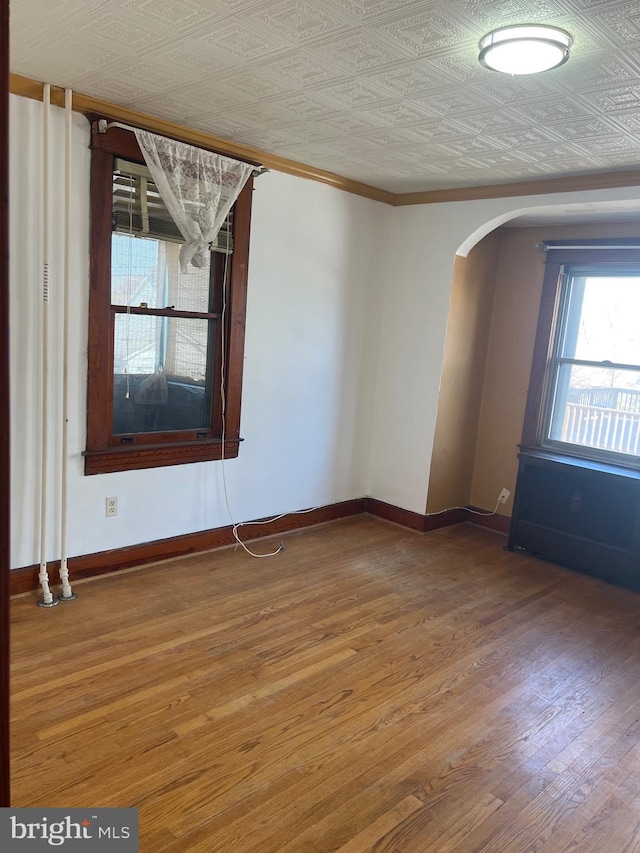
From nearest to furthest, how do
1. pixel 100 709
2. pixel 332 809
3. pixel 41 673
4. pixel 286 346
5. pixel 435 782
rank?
pixel 332 809 < pixel 435 782 < pixel 100 709 < pixel 41 673 < pixel 286 346

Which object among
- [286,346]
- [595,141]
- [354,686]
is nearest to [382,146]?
[595,141]

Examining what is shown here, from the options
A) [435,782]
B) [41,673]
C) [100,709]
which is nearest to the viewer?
[435,782]

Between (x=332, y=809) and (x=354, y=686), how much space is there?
2.24 ft

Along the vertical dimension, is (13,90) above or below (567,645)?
above

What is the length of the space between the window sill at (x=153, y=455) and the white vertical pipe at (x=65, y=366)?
0.14 metres

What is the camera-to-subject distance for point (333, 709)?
2432 mm

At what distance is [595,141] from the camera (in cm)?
288

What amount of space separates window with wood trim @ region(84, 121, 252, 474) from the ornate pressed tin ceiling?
0.44 m

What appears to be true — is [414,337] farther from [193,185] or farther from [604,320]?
[193,185]

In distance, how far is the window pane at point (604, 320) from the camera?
4098mm

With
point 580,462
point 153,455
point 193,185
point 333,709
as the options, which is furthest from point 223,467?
point 580,462

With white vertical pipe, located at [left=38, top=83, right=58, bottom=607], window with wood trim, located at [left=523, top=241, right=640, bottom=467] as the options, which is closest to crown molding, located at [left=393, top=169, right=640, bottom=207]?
window with wood trim, located at [left=523, top=241, right=640, bottom=467]

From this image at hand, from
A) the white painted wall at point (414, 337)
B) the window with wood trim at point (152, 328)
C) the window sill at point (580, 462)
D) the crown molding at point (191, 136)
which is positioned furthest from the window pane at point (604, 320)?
the window with wood trim at point (152, 328)

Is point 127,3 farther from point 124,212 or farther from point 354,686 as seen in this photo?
point 354,686
